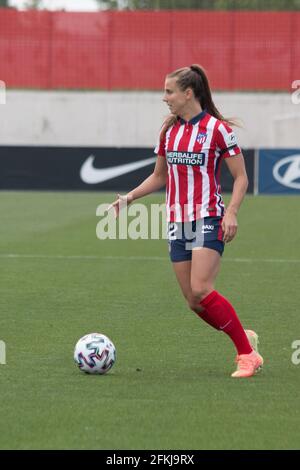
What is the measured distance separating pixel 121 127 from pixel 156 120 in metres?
1.17

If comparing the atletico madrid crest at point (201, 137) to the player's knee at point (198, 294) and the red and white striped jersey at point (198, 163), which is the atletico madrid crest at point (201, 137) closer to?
the red and white striped jersey at point (198, 163)

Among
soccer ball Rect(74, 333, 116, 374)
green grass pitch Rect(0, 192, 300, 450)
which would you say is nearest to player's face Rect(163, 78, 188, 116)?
soccer ball Rect(74, 333, 116, 374)

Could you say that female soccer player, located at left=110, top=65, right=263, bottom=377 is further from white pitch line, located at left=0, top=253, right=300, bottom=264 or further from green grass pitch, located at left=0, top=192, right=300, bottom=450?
white pitch line, located at left=0, top=253, right=300, bottom=264

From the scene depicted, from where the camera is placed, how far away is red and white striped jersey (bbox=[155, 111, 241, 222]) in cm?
752

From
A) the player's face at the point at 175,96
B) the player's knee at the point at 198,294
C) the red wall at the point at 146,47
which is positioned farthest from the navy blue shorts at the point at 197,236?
the red wall at the point at 146,47

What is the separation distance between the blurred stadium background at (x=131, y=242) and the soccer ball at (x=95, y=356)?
87mm

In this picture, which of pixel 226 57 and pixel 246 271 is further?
pixel 226 57

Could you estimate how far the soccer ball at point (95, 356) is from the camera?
760 centimetres

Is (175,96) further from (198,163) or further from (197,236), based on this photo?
(197,236)

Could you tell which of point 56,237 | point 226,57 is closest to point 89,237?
point 56,237

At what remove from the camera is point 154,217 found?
22.6m

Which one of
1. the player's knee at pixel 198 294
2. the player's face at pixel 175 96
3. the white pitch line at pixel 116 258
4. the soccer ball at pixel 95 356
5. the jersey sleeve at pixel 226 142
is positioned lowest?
the soccer ball at pixel 95 356
